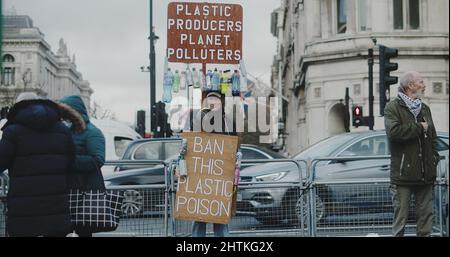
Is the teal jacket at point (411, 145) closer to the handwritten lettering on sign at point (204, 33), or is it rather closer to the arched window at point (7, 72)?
the handwritten lettering on sign at point (204, 33)

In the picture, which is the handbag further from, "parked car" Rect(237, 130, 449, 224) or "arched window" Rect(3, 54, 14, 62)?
"parked car" Rect(237, 130, 449, 224)

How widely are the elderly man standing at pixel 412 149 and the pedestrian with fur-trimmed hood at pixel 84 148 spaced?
2.36m

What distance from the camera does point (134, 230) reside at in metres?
6.79

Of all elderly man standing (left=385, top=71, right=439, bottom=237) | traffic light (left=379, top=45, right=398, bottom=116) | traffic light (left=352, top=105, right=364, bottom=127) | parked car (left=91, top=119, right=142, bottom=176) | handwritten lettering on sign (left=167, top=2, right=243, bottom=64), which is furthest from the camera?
parked car (left=91, top=119, right=142, bottom=176)

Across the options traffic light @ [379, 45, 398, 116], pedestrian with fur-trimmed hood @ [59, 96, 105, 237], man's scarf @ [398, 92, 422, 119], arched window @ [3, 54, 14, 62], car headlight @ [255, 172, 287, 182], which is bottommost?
car headlight @ [255, 172, 287, 182]

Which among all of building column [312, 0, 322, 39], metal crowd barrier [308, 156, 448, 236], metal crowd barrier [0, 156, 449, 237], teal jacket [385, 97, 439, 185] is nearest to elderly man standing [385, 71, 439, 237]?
teal jacket [385, 97, 439, 185]

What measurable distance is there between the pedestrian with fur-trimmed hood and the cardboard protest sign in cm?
69

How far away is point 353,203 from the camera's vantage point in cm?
747

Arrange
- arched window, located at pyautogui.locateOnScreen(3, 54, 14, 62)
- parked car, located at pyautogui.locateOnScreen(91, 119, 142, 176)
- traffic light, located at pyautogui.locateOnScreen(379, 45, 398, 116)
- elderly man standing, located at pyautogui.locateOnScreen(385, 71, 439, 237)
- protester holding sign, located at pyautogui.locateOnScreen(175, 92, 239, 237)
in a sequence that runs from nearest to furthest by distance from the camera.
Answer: arched window, located at pyautogui.locateOnScreen(3, 54, 14, 62)
protester holding sign, located at pyautogui.locateOnScreen(175, 92, 239, 237)
elderly man standing, located at pyautogui.locateOnScreen(385, 71, 439, 237)
traffic light, located at pyautogui.locateOnScreen(379, 45, 398, 116)
parked car, located at pyautogui.locateOnScreen(91, 119, 142, 176)

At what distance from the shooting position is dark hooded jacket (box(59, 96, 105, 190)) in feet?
18.9

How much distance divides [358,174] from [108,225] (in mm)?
2780

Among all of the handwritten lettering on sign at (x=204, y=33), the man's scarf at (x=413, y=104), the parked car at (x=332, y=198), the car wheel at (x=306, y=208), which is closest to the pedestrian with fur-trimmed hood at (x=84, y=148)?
the handwritten lettering on sign at (x=204, y=33)

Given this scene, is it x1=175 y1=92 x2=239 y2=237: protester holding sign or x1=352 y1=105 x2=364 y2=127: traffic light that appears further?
x1=352 y1=105 x2=364 y2=127: traffic light
